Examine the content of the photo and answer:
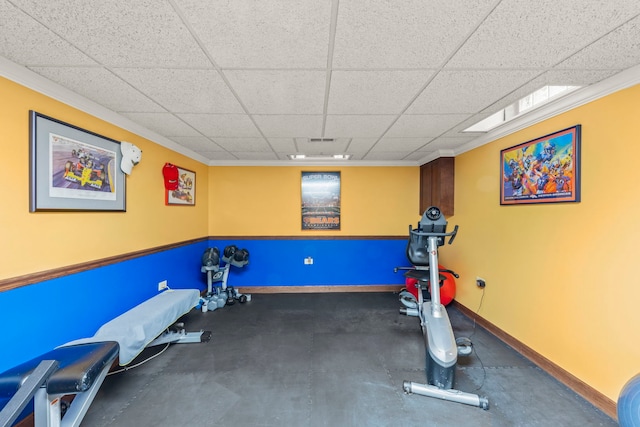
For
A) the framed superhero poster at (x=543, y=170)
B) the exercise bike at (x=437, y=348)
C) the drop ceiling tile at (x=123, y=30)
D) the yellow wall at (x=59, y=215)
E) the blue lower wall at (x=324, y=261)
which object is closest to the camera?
the drop ceiling tile at (x=123, y=30)

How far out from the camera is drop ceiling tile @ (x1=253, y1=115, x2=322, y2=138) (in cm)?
247

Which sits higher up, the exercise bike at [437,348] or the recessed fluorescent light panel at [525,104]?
the recessed fluorescent light panel at [525,104]

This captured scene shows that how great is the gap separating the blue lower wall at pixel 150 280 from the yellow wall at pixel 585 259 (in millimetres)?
2042

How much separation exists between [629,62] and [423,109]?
124 cm

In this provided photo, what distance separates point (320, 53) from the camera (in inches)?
57.9

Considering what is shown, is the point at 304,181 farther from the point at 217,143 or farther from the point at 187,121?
the point at 187,121

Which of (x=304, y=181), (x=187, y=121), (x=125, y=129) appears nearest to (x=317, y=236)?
(x=304, y=181)

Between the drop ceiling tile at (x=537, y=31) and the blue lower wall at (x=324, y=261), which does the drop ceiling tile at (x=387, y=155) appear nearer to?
the blue lower wall at (x=324, y=261)

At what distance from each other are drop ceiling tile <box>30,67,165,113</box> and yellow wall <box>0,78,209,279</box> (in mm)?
185

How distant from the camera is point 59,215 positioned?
1.92m

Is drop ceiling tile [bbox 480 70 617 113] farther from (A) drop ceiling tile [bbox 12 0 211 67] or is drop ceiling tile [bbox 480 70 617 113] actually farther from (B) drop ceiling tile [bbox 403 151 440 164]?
(A) drop ceiling tile [bbox 12 0 211 67]

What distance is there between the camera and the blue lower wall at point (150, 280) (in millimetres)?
1681

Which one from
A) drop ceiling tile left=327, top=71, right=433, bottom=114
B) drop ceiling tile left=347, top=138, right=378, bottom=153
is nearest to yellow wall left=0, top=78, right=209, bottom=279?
drop ceiling tile left=327, top=71, right=433, bottom=114

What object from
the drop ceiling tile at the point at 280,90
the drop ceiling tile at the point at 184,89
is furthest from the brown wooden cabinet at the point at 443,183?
the drop ceiling tile at the point at 184,89
